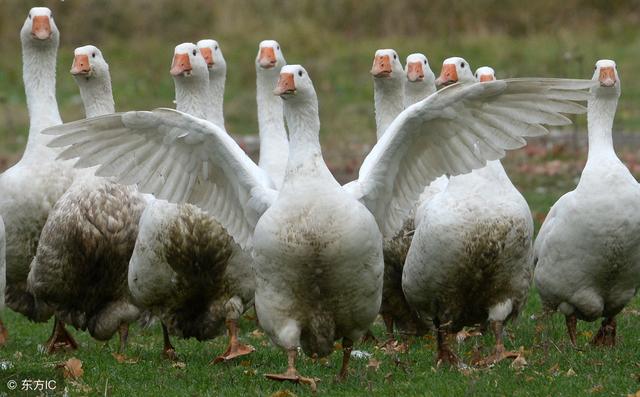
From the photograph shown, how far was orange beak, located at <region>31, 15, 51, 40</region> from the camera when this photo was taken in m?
12.5

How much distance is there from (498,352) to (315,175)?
6.56ft

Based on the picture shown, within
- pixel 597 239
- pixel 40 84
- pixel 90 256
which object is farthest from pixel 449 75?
pixel 40 84

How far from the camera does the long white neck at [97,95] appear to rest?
38.7 ft

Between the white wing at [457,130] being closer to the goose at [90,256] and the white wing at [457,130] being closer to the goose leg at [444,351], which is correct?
the goose leg at [444,351]

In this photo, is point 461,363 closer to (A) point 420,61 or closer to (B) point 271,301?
(B) point 271,301

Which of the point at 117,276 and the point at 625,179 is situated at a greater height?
the point at 625,179

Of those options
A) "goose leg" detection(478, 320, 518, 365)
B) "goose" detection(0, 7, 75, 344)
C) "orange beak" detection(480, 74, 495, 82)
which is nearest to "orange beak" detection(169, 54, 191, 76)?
"goose" detection(0, 7, 75, 344)

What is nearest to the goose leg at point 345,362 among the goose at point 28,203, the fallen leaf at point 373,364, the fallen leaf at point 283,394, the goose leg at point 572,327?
the fallen leaf at point 373,364

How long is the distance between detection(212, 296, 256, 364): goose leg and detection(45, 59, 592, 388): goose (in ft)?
3.15

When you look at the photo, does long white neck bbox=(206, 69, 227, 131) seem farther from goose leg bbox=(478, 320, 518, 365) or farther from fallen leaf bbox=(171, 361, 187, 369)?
goose leg bbox=(478, 320, 518, 365)

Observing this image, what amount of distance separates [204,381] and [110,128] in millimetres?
1926

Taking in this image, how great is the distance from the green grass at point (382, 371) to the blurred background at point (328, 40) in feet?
40.0

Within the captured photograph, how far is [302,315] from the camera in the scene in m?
9.02

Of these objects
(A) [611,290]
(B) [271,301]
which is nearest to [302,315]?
(B) [271,301]
